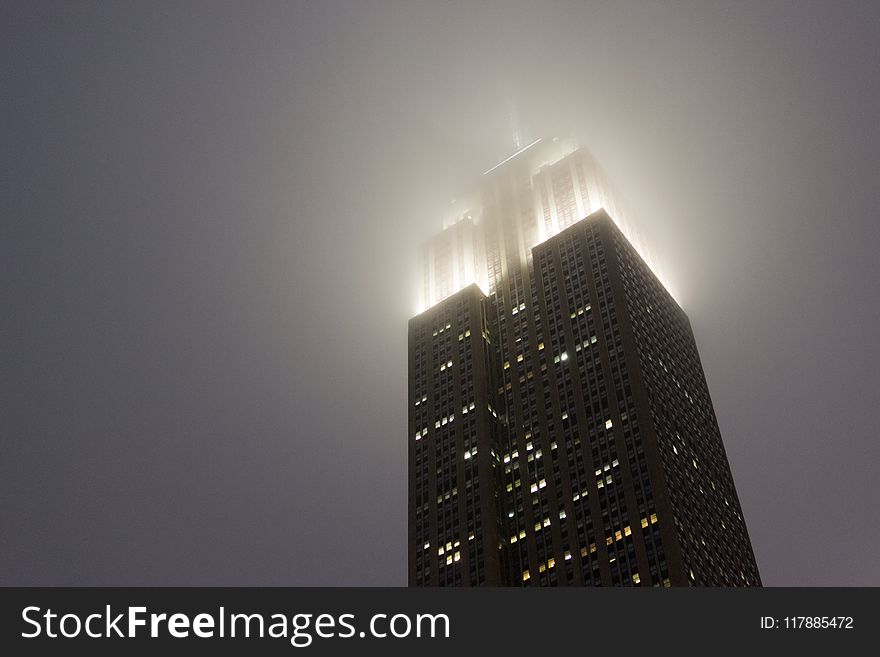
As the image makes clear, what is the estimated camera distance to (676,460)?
137625mm

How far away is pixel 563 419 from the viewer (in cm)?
14538

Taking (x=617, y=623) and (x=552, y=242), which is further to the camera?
(x=552, y=242)

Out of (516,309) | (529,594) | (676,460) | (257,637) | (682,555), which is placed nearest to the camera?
(257,637)

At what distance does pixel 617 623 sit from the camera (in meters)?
31.2

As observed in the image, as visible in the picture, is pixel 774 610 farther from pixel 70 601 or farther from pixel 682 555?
pixel 682 555

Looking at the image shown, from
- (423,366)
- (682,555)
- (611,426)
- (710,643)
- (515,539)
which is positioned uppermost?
(423,366)

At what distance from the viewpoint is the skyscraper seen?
424 ft

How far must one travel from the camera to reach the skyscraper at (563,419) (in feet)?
424

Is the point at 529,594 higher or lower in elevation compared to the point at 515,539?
lower

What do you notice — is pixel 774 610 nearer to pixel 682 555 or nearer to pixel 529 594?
pixel 529 594

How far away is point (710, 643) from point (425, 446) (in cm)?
12785

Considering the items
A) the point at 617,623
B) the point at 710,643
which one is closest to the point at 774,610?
the point at 710,643

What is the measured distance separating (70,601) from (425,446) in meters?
129

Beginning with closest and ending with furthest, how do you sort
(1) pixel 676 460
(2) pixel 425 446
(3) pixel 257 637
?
(3) pixel 257 637 < (1) pixel 676 460 < (2) pixel 425 446
